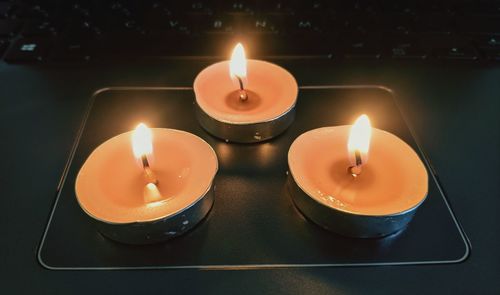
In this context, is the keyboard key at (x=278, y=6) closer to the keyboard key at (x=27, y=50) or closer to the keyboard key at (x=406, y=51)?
the keyboard key at (x=406, y=51)

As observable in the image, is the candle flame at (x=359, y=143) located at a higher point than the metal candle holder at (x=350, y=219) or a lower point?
higher

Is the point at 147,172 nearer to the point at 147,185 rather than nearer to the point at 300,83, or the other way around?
the point at 147,185

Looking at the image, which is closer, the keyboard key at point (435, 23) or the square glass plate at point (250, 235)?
the square glass plate at point (250, 235)

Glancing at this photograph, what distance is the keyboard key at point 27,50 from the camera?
0.69 meters

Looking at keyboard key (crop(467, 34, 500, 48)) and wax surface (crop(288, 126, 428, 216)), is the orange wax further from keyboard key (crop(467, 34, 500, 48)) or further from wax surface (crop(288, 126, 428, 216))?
keyboard key (crop(467, 34, 500, 48))

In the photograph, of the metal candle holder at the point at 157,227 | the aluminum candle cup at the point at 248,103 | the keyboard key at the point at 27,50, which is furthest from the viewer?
the keyboard key at the point at 27,50

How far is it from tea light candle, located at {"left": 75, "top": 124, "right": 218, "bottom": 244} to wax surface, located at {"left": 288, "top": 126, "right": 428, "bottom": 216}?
107 millimetres

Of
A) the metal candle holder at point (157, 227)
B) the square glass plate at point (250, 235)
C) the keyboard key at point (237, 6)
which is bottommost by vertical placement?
the square glass plate at point (250, 235)

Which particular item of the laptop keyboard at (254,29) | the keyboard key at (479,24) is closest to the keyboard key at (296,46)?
the laptop keyboard at (254,29)

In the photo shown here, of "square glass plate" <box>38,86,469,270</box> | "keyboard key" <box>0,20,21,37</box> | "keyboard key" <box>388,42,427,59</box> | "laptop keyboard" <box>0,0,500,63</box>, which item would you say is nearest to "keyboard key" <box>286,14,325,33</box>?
"laptop keyboard" <box>0,0,500,63</box>

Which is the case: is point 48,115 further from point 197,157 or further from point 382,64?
point 382,64

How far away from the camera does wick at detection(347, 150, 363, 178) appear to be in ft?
1.64

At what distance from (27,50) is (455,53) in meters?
0.68

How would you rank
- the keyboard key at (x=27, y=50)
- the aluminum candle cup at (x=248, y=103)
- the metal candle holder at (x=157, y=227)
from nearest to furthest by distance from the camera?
the metal candle holder at (x=157, y=227), the aluminum candle cup at (x=248, y=103), the keyboard key at (x=27, y=50)
